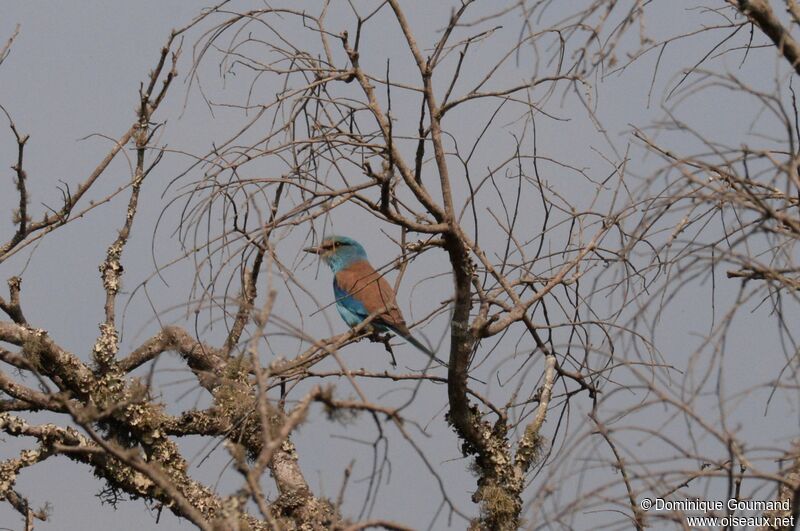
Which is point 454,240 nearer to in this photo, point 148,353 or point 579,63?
point 579,63

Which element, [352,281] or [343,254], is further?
[343,254]

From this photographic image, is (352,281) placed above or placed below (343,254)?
below

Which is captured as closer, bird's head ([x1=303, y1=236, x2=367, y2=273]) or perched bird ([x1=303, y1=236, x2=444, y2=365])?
perched bird ([x1=303, y1=236, x2=444, y2=365])

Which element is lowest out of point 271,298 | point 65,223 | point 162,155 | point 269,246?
point 271,298

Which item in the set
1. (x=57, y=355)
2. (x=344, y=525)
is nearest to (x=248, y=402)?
(x=57, y=355)

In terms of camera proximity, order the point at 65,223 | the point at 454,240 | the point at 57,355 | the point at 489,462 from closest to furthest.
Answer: the point at 454,240
the point at 489,462
the point at 57,355
the point at 65,223

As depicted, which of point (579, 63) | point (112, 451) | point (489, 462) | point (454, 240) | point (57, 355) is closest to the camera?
point (112, 451)

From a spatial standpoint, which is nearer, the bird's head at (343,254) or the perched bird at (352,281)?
the perched bird at (352,281)

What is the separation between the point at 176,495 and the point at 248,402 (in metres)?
1.99

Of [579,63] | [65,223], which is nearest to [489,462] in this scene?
[579,63]

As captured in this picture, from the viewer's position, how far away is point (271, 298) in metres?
2.04

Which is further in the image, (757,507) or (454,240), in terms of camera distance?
(454,240)

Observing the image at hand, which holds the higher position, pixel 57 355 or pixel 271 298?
pixel 57 355

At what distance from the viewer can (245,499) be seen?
81.8 inches
